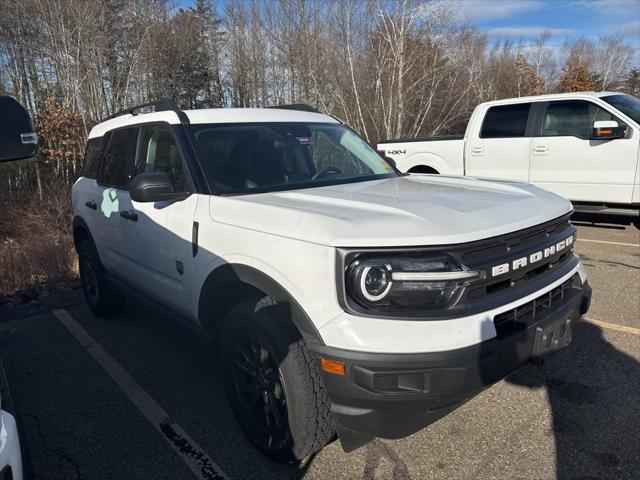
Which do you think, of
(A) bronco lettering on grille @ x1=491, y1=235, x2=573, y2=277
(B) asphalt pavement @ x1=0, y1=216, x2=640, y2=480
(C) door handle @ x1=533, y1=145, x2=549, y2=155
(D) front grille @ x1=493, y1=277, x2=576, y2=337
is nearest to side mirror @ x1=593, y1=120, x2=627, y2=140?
(C) door handle @ x1=533, y1=145, x2=549, y2=155

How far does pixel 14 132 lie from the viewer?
1.96 metres

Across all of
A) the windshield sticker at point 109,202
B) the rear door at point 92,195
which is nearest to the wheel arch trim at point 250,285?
the windshield sticker at point 109,202

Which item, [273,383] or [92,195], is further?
→ [92,195]

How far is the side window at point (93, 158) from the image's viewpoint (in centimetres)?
473

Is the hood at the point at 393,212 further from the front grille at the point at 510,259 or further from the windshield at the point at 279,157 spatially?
the windshield at the point at 279,157

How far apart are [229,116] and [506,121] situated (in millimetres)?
6196

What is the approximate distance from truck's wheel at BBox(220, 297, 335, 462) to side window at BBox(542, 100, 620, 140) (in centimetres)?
684

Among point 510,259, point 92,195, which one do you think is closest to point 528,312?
point 510,259

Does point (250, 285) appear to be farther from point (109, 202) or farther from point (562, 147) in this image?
point (562, 147)

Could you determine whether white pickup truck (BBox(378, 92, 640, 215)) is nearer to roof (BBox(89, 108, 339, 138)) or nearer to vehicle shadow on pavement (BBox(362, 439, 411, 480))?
roof (BBox(89, 108, 339, 138))

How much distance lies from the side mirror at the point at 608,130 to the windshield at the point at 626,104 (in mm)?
294

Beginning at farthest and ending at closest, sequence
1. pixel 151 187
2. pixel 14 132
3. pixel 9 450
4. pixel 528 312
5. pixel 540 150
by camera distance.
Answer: pixel 540 150
pixel 151 187
pixel 528 312
pixel 14 132
pixel 9 450

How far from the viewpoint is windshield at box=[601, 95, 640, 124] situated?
7180mm

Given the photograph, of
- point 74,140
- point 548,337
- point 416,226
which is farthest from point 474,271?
point 74,140
